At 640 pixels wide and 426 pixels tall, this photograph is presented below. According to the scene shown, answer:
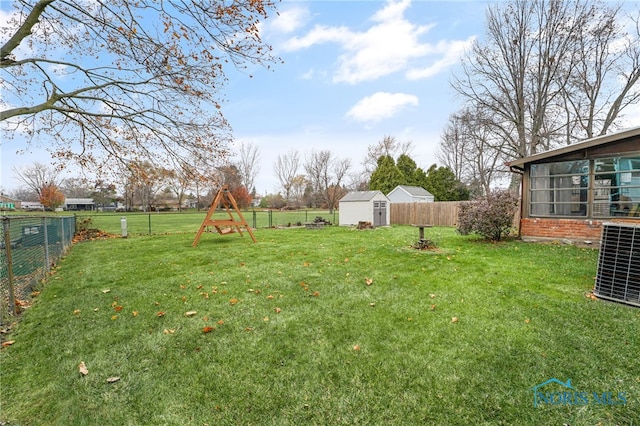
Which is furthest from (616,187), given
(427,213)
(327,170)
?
(327,170)

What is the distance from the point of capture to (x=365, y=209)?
56.8 ft

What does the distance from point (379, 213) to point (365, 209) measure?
3.28 ft

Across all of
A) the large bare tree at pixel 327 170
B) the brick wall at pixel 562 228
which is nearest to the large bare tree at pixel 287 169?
the large bare tree at pixel 327 170

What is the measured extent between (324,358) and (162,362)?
148 centimetres

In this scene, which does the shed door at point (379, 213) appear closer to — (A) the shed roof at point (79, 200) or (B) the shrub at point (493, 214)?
(B) the shrub at point (493, 214)

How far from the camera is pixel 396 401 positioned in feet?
7.03

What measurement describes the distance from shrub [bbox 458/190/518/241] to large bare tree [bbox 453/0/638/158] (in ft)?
33.4

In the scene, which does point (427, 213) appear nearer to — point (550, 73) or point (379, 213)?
point (379, 213)

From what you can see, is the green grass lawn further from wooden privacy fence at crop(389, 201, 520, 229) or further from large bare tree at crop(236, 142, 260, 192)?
large bare tree at crop(236, 142, 260, 192)

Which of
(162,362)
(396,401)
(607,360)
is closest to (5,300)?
(162,362)

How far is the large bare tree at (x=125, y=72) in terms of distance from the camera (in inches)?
197

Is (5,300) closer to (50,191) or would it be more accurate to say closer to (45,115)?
(45,115)

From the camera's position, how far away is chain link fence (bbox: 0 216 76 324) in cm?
375

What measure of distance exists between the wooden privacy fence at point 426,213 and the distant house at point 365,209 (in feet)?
7.49
